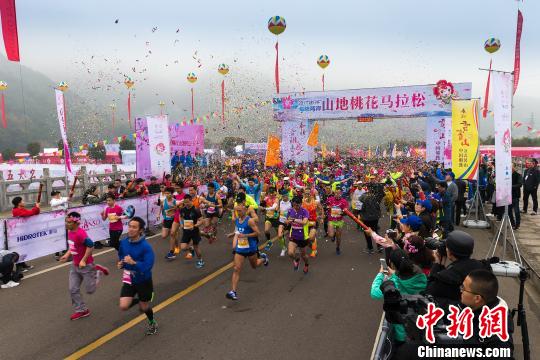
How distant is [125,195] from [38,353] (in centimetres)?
780

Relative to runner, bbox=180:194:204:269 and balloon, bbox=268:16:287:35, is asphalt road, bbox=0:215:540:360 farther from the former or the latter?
balloon, bbox=268:16:287:35

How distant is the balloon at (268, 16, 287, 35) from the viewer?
23516mm

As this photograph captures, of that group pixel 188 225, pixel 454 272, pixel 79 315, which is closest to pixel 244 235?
pixel 188 225

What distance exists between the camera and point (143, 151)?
49.0 ft

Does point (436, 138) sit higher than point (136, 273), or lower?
higher

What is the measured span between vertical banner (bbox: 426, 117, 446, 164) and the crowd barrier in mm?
21595

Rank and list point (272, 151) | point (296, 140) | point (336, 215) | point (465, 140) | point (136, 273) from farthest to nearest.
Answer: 1. point (296, 140)
2. point (272, 151)
3. point (465, 140)
4. point (336, 215)
5. point (136, 273)

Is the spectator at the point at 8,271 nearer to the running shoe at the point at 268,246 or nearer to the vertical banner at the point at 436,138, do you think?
the running shoe at the point at 268,246

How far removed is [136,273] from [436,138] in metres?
25.3

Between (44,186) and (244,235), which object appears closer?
(244,235)

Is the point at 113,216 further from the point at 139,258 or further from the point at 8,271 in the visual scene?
the point at 139,258

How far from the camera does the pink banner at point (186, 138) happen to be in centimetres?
2034

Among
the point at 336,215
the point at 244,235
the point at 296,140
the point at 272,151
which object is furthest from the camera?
the point at 296,140

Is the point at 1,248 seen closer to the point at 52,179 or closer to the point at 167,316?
the point at 167,316
